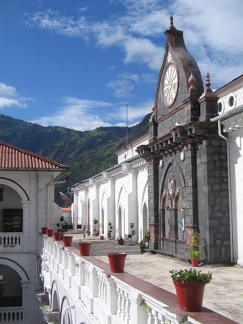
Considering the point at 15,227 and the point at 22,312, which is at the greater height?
the point at 15,227

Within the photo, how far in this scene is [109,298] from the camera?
22.8 feet

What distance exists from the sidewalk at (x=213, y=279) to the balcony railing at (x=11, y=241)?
680cm

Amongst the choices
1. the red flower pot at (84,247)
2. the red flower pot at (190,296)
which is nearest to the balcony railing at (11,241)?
the red flower pot at (84,247)

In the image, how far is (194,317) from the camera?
4246mm

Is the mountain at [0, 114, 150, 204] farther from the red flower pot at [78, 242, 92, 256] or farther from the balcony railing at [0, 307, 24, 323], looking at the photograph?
the red flower pot at [78, 242, 92, 256]

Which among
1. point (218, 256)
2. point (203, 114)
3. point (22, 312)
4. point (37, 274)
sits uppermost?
point (203, 114)

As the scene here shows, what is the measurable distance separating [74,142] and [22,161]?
117229mm

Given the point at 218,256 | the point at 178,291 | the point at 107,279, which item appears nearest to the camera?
the point at 178,291

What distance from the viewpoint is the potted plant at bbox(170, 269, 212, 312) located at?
457 cm

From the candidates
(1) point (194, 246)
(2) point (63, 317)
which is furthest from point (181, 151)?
(2) point (63, 317)

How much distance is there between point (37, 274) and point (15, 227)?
14.5 ft

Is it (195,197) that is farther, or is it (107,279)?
(195,197)

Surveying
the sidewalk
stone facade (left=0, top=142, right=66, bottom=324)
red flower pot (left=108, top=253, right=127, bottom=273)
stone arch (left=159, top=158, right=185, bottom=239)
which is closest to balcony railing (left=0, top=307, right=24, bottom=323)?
stone facade (left=0, top=142, right=66, bottom=324)

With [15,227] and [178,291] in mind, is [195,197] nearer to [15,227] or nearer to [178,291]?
[178,291]
